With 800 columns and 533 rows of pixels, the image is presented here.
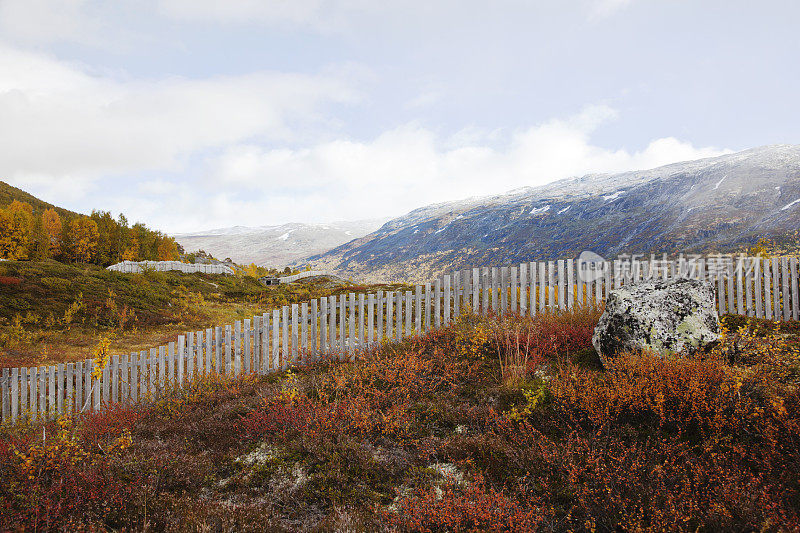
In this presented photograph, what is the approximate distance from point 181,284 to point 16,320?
10.5 m

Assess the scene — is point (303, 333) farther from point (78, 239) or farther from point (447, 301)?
point (78, 239)

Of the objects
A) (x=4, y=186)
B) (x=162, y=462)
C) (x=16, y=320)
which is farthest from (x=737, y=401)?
(x=4, y=186)

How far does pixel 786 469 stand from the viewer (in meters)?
3.10

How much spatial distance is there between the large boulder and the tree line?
36.1 meters

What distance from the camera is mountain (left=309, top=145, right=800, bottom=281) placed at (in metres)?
76.2

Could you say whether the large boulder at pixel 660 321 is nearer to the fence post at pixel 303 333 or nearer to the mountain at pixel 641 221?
the fence post at pixel 303 333

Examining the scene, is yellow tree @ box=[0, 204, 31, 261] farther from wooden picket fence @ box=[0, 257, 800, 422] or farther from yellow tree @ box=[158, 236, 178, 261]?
wooden picket fence @ box=[0, 257, 800, 422]

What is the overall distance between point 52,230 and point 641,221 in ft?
401

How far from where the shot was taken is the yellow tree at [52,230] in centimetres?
3146

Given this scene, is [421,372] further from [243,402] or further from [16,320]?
[16,320]

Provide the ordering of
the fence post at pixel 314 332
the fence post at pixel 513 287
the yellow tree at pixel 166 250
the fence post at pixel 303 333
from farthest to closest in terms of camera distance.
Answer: the yellow tree at pixel 166 250 < the fence post at pixel 513 287 < the fence post at pixel 303 333 < the fence post at pixel 314 332

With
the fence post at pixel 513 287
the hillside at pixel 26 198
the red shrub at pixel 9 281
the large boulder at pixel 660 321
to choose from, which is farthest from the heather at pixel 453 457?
the hillside at pixel 26 198

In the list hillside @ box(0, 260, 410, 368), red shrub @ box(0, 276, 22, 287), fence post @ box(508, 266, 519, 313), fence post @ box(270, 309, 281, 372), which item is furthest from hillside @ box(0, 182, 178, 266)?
fence post @ box(508, 266, 519, 313)

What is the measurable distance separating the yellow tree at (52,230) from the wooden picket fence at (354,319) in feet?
101
